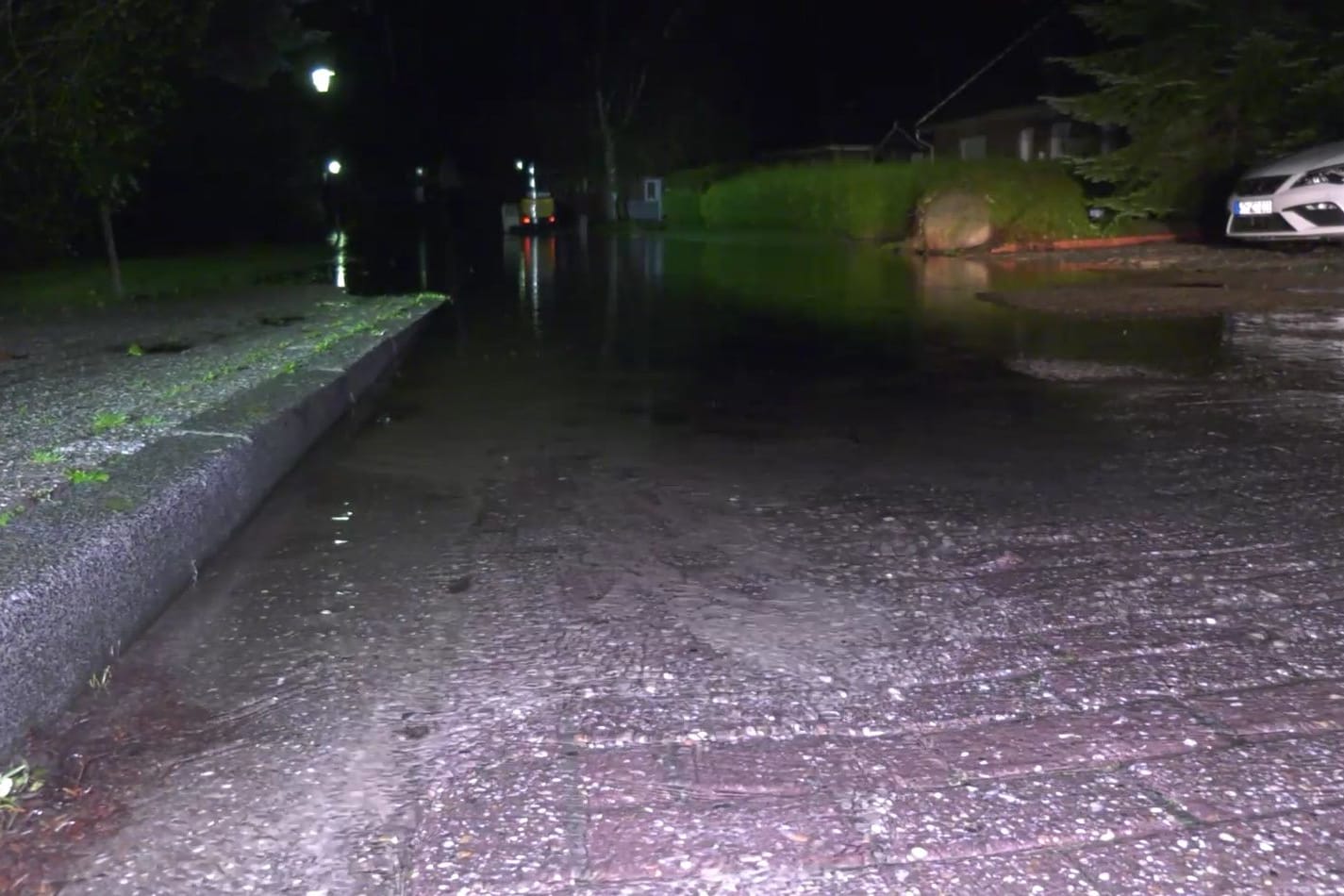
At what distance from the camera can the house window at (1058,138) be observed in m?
35.1

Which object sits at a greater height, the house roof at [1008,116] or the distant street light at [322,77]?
the distant street light at [322,77]

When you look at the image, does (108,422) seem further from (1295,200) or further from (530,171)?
(530,171)

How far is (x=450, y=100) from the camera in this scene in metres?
69.2

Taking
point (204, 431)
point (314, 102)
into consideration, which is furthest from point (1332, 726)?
point (314, 102)

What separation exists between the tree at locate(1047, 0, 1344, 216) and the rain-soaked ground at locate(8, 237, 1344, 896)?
13.4 m

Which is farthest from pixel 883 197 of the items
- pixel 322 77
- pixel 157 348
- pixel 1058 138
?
pixel 157 348

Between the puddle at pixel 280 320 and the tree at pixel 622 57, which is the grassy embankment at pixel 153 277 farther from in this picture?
the tree at pixel 622 57

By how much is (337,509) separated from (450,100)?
66.1 m

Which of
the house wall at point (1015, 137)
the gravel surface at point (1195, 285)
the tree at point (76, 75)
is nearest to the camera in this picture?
the tree at point (76, 75)

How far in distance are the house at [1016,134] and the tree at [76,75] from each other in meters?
21.6

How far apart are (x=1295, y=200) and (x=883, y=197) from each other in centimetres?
1359

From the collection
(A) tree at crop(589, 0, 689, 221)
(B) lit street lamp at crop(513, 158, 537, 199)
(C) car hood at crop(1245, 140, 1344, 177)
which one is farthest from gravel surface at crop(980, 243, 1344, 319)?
(B) lit street lamp at crop(513, 158, 537, 199)

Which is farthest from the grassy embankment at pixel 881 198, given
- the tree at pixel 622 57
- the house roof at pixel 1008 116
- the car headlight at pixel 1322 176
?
the tree at pixel 622 57

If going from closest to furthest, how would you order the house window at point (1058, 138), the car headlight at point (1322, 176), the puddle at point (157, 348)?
the puddle at point (157, 348) → the car headlight at point (1322, 176) → the house window at point (1058, 138)
